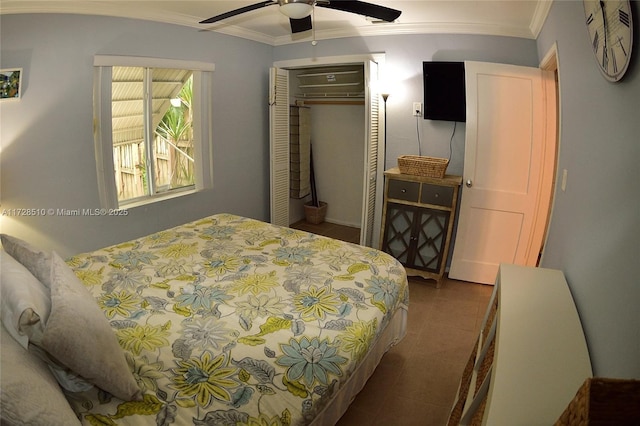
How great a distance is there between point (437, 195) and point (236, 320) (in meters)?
2.38

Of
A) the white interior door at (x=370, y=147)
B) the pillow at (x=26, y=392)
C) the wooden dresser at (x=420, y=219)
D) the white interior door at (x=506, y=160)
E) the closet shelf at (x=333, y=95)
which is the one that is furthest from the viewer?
the closet shelf at (x=333, y=95)

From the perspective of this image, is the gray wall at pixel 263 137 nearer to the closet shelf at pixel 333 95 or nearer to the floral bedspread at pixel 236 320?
the closet shelf at pixel 333 95

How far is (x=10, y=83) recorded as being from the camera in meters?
2.52

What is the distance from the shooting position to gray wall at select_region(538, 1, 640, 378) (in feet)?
2.99

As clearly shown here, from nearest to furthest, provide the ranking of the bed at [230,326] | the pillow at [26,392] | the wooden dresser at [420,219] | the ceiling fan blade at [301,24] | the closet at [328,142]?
the pillow at [26,392]
the bed at [230,326]
the ceiling fan blade at [301,24]
the wooden dresser at [420,219]
the closet at [328,142]

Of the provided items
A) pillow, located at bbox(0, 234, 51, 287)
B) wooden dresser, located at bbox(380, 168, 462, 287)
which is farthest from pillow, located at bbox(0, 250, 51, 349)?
wooden dresser, located at bbox(380, 168, 462, 287)

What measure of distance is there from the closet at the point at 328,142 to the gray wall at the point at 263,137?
57 cm

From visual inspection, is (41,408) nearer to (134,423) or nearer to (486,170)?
(134,423)

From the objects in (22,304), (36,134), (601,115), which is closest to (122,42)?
(36,134)

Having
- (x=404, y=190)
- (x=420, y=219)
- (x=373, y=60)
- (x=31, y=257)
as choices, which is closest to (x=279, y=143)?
(x=373, y=60)

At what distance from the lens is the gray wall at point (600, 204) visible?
2.99 feet

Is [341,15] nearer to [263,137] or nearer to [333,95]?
[333,95]

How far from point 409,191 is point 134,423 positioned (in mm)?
2895

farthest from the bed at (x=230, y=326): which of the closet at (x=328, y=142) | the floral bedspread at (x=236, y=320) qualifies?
the closet at (x=328, y=142)
